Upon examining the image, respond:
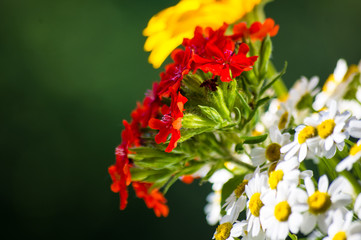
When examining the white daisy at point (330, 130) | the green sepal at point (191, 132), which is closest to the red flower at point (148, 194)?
the green sepal at point (191, 132)

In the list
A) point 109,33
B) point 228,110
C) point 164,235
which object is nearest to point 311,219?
point 228,110

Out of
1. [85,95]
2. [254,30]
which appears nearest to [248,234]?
[254,30]

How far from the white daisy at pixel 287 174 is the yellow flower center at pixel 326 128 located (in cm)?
3

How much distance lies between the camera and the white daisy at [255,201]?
0.36 metres

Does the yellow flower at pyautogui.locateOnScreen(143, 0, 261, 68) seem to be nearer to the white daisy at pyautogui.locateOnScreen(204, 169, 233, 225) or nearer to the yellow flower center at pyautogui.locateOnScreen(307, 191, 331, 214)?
the white daisy at pyautogui.locateOnScreen(204, 169, 233, 225)

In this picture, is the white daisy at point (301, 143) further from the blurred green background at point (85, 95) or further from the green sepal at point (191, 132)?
the blurred green background at point (85, 95)

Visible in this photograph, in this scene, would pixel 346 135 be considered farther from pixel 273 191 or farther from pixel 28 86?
pixel 28 86

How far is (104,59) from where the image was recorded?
1513 millimetres

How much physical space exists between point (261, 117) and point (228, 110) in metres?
0.13

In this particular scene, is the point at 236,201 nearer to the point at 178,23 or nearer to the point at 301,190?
the point at 301,190

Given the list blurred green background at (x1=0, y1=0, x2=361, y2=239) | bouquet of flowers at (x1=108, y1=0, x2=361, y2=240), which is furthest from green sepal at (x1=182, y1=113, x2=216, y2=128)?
blurred green background at (x1=0, y1=0, x2=361, y2=239)

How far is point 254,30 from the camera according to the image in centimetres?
48

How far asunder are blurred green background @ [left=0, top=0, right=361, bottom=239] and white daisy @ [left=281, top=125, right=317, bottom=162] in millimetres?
893

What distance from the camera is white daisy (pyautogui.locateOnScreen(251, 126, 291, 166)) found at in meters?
0.41
